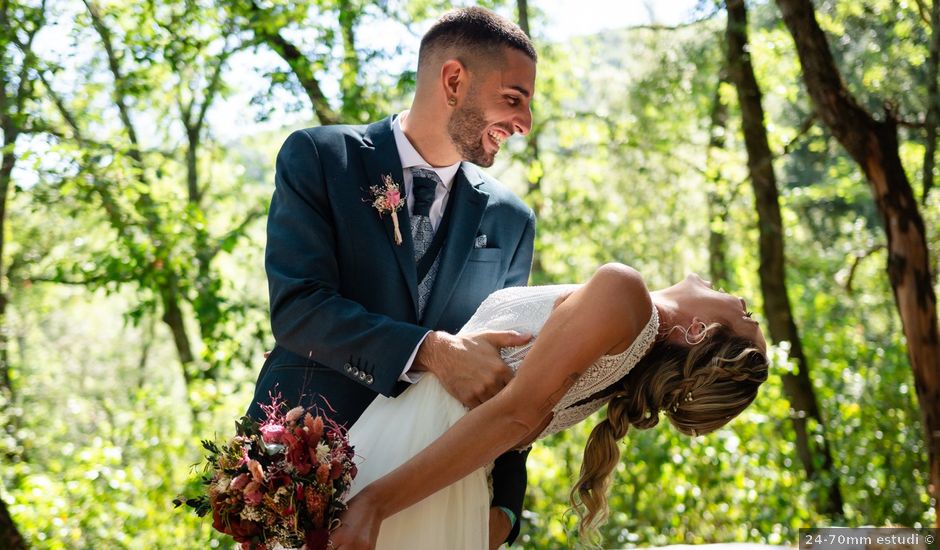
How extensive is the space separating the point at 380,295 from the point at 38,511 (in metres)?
4.42

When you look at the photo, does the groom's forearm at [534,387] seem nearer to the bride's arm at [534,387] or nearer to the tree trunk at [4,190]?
the bride's arm at [534,387]

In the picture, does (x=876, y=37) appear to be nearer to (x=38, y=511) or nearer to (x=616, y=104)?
(x=616, y=104)

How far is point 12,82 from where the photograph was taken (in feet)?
24.7

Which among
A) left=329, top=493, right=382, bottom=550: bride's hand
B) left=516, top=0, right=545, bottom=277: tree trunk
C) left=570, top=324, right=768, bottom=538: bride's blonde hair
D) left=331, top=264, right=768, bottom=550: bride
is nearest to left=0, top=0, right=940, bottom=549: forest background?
left=516, top=0, right=545, bottom=277: tree trunk

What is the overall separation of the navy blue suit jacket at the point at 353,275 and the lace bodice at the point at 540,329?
0.66 feet

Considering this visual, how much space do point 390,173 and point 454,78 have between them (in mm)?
350

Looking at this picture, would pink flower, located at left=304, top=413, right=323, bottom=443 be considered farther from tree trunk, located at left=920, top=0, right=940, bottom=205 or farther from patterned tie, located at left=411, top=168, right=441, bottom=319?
tree trunk, located at left=920, top=0, right=940, bottom=205

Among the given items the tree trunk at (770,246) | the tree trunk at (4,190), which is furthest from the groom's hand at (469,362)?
the tree trunk at (770,246)

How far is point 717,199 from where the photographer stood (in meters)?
10.0

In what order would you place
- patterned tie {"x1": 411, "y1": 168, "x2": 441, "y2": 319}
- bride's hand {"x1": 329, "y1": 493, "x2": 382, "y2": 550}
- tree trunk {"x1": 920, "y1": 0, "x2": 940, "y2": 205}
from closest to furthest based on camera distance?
bride's hand {"x1": 329, "y1": 493, "x2": 382, "y2": 550} → patterned tie {"x1": 411, "y1": 168, "x2": 441, "y2": 319} → tree trunk {"x1": 920, "y1": 0, "x2": 940, "y2": 205}

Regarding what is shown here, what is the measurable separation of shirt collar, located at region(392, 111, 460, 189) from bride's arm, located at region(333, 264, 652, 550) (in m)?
0.81

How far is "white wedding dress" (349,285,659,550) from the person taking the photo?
7.81 ft

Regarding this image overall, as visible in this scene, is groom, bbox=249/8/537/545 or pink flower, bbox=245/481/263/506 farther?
groom, bbox=249/8/537/545

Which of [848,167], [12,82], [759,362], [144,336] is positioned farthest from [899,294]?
[144,336]
